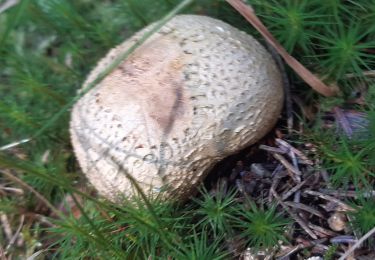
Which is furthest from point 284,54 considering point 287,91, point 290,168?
point 290,168

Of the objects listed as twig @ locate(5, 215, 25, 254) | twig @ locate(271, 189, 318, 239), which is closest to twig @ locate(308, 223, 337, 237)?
twig @ locate(271, 189, 318, 239)

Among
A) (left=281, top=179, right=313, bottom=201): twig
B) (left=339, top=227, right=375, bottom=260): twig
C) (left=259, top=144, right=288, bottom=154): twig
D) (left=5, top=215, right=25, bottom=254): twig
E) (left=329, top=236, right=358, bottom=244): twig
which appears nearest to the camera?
(left=339, top=227, right=375, bottom=260): twig

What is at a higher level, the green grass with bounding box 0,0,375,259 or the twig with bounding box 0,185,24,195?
the green grass with bounding box 0,0,375,259

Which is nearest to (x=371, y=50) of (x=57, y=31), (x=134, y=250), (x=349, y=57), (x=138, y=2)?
(x=349, y=57)

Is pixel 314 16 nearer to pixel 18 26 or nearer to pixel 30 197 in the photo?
pixel 30 197

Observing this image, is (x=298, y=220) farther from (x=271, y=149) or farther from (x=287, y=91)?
(x=287, y=91)

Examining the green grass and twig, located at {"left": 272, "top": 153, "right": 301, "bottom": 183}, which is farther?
twig, located at {"left": 272, "top": 153, "right": 301, "bottom": 183}

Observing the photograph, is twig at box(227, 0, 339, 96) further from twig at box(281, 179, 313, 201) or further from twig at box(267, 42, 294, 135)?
twig at box(281, 179, 313, 201)
